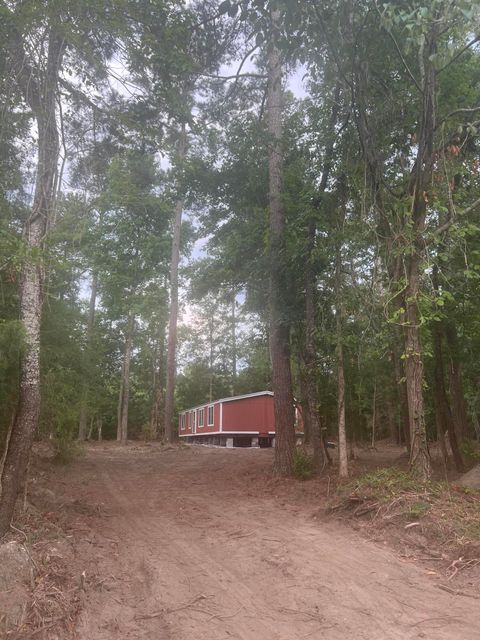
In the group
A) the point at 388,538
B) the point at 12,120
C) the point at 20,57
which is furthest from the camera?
the point at 12,120

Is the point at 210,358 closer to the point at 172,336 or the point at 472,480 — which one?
the point at 172,336

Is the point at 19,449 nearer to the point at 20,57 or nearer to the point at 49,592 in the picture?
the point at 49,592

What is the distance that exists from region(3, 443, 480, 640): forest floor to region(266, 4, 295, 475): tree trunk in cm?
242

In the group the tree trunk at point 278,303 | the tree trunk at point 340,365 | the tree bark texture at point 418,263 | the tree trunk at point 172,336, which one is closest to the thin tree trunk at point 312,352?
the tree trunk at point 278,303

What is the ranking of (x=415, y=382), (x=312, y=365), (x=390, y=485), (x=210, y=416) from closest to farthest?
(x=390, y=485)
(x=415, y=382)
(x=312, y=365)
(x=210, y=416)

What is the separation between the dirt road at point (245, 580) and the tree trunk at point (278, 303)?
8.14 feet

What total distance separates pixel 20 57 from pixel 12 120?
3.03 ft

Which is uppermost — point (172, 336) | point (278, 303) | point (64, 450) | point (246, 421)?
point (172, 336)

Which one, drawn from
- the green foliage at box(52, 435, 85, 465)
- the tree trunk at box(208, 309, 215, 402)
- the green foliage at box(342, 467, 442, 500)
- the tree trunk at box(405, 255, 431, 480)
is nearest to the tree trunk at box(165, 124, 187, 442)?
the green foliage at box(52, 435, 85, 465)

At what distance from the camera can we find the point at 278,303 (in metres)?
11.4

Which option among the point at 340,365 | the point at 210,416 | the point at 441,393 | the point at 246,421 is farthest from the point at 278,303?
the point at 210,416

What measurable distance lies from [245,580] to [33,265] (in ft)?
13.9

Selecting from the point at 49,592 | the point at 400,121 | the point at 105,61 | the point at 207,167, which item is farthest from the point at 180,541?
the point at 207,167

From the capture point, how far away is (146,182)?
14078 millimetres
